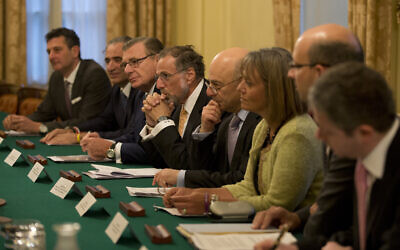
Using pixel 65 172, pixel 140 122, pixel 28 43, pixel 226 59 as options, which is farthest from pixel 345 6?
pixel 28 43

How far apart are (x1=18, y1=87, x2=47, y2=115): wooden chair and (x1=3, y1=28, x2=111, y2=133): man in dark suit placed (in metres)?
1.27

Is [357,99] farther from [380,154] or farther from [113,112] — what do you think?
[113,112]

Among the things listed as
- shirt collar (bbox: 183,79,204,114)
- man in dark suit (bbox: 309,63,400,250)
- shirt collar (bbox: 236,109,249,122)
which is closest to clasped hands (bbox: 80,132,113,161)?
shirt collar (bbox: 183,79,204,114)

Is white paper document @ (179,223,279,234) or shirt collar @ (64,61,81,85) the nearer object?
white paper document @ (179,223,279,234)

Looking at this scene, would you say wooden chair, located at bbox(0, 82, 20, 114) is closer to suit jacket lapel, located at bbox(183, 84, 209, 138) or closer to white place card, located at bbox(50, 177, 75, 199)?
suit jacket lapel, located at bbox(183, 84, 209, 138)

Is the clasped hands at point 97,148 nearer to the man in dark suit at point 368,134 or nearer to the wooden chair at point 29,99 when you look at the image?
the man in dark suit at point 368,134

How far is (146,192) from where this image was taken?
10.2 feet

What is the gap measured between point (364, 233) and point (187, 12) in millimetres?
7120

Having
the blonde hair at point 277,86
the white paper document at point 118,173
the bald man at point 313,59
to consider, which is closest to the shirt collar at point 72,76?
the white paper document at point 118,173

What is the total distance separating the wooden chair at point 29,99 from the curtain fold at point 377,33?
15.1ft

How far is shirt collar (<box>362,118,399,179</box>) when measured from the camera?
5.88 feet

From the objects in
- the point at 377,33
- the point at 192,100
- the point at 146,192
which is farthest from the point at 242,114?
the point at 377,33

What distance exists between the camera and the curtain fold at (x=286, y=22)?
21.1 ft

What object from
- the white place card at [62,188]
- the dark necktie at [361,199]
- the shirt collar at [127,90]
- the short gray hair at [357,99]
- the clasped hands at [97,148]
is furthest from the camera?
the shirt collar at [127,90]
